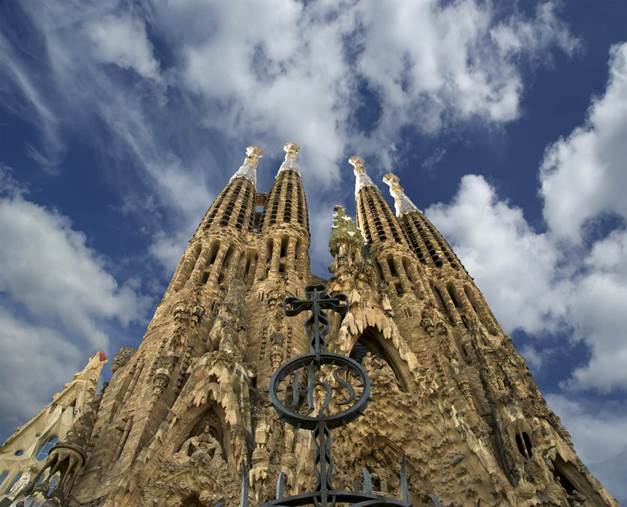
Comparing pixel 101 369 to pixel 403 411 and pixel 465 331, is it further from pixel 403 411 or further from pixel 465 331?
pixel 465 331

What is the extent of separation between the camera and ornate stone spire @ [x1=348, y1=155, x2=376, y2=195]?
4075 cm

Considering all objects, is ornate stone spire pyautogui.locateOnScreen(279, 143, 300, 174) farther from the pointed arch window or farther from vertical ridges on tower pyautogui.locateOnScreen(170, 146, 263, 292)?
the pointed arch window

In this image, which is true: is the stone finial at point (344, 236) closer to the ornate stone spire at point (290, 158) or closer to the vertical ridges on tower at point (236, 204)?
the vertical ridges on tower at point (236, 204)

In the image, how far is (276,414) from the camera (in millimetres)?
13484

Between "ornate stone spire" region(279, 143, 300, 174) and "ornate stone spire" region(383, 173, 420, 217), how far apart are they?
8.51 metres

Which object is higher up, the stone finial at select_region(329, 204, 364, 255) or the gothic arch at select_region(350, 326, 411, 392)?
the stone finial at select_region(329, 204, 364, 255)

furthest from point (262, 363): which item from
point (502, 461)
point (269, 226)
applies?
point (269, 226)

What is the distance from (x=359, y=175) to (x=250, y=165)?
10.6 m

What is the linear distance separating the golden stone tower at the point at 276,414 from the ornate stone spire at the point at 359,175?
16026 millimetres

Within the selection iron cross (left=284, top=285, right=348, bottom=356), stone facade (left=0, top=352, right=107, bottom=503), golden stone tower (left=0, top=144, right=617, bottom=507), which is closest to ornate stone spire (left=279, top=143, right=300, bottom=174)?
golden stone tower (left=0, top=144, right=617, bottom=507)

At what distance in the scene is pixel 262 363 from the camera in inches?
656

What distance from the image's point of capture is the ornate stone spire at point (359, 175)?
4075 centimetres

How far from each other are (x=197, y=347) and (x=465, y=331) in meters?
12.3

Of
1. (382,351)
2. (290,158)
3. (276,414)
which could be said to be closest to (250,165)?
(290,158)
